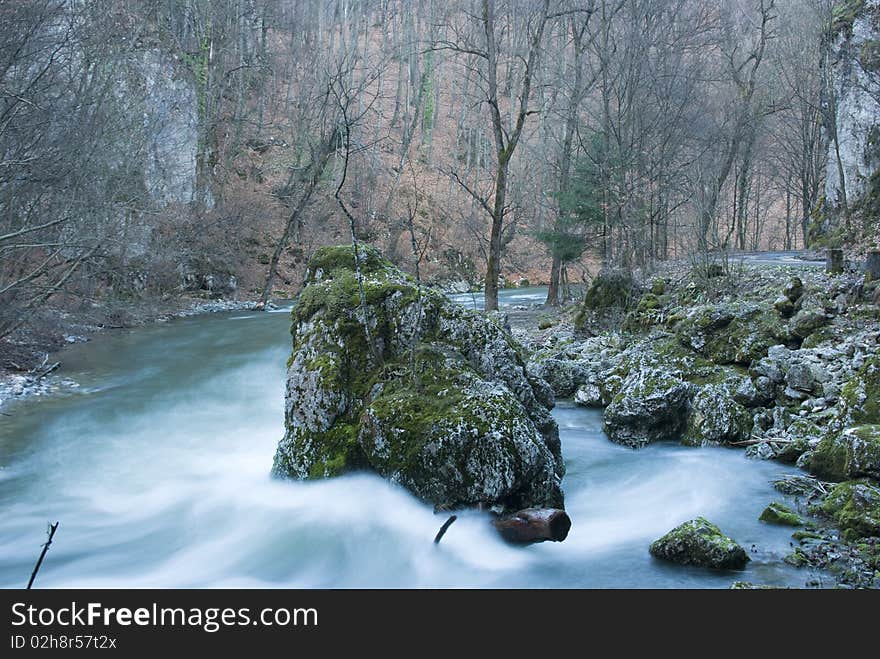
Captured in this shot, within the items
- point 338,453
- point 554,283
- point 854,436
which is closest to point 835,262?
point 854,436

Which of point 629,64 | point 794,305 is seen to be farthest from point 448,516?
point 629,64

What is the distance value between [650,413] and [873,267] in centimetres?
451

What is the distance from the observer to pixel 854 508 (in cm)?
609

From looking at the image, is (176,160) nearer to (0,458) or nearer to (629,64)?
(629,64)

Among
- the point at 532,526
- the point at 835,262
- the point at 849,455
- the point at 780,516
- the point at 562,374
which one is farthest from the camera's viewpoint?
the point at 835,262

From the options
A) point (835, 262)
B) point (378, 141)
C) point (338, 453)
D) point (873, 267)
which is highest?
point (378, 141)

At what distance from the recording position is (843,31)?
20.2 m

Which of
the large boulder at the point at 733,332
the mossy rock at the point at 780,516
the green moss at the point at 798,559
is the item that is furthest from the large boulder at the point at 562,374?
the green moss at the point at 798,559

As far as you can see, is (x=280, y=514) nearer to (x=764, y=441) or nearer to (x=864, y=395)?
(x=764, y=441)

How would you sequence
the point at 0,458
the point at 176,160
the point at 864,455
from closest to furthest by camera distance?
the point at 864,455
the point at 0,458
the point at 176,160

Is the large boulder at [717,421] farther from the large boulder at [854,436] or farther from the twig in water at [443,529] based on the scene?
the twig in water at [443,529]

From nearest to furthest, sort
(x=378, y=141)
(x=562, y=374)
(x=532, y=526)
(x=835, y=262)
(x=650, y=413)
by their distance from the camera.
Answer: (x=532, y=526) < (x=650, y=413) < (x=562, y=374) < (x=835, y=262) < (x=378, y=141)
